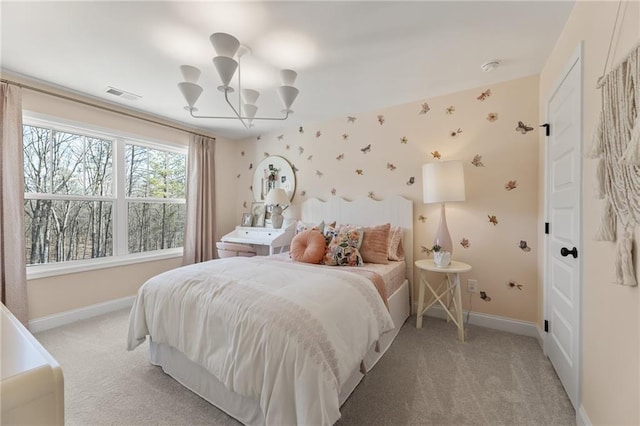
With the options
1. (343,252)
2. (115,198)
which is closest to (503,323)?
(343,252)

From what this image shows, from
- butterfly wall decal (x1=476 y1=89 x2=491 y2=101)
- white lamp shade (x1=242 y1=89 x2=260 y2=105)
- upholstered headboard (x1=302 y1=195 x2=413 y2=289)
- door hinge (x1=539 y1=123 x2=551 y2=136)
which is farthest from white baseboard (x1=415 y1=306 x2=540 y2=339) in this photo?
white lamp shade (x1=242 y1=89 x2=260 y2=105)

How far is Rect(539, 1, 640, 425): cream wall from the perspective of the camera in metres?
1.03

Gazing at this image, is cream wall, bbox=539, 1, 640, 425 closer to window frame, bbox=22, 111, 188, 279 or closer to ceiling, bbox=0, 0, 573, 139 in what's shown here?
ceiling, bbox=0, 0, 573, 139

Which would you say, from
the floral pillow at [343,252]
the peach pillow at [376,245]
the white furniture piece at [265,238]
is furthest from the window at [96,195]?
the peach pillow at [376,245]

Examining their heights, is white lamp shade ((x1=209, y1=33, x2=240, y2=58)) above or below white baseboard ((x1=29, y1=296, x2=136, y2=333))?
above

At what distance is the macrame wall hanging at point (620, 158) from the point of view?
94 centimetres

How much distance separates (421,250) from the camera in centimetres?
293

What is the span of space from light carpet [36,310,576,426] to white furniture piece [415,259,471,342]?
20cm

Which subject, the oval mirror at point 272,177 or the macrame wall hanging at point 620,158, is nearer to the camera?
the macrame wall hanging at point 620,158

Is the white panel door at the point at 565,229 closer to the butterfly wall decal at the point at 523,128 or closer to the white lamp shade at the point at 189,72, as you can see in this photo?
the butterfly wall decal at the point at 523,128

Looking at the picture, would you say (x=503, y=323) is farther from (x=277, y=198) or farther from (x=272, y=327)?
(x=277, y=198)

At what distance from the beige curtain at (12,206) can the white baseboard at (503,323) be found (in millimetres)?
4016

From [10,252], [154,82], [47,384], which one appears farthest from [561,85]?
[10,252]

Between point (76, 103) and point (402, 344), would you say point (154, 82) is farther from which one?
point (402, 344)
